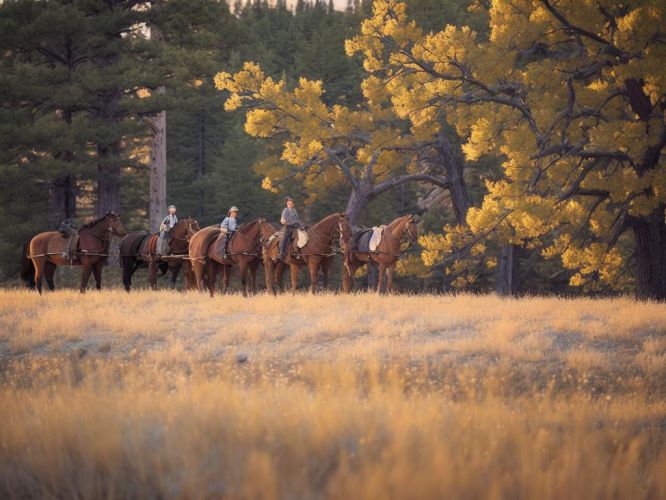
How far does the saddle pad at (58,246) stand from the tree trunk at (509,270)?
1413 cm

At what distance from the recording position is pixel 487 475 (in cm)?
622

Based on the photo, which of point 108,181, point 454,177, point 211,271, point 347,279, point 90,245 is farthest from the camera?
point 108,181

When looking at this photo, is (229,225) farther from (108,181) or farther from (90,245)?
(108,181)

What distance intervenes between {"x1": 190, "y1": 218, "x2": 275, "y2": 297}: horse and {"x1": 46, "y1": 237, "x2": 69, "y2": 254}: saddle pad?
3.41m

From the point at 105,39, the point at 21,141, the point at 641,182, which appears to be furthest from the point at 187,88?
the point at 641,182

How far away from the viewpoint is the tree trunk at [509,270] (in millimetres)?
25891

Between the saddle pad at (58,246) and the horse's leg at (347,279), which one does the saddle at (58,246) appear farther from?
the horse's leg at (347,279)

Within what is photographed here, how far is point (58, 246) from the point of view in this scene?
21.1 metres

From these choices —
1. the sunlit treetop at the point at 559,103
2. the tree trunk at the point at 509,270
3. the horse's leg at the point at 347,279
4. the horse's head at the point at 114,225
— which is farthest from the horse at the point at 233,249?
the tree trunk at the point at 509,270

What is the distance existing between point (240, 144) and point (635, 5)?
97.5ft

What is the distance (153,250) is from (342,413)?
16.5m

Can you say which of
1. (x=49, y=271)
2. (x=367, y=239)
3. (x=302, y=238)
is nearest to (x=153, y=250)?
(x=49, y=271)

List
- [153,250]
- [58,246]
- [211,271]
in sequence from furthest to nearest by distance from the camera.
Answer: [153,250] < [211,271] < [58,246]

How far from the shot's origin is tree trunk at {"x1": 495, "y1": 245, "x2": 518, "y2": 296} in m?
25.9
